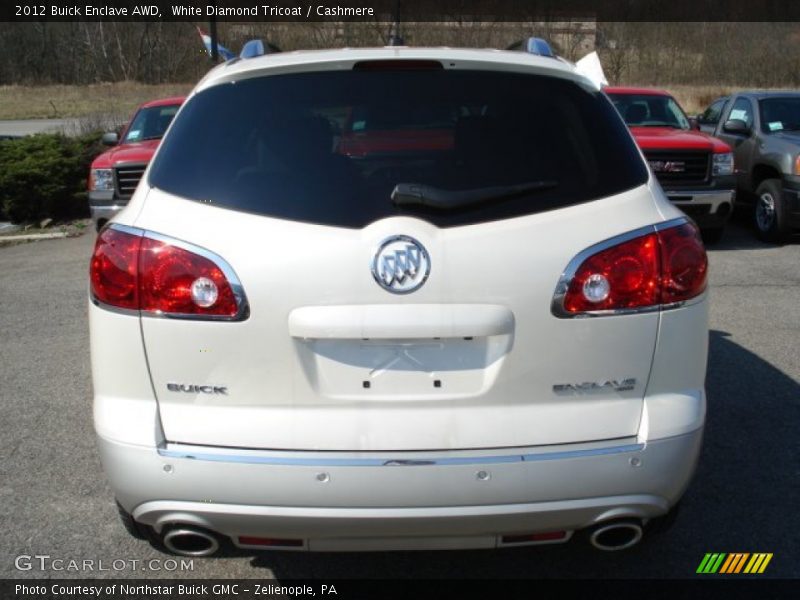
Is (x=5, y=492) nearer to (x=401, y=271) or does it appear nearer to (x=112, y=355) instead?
(x=112, y=355)

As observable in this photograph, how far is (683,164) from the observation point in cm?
946

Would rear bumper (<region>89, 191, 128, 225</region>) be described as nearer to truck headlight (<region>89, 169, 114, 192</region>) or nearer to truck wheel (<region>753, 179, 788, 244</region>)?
truck headlight (<region>89, 169, 114, 192</region>)

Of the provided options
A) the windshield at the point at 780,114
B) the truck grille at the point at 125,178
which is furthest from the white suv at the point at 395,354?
the windshield at the point at 780,114

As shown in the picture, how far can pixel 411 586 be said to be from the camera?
3029mm

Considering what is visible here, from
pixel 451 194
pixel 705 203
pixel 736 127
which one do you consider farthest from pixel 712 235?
pixel 451 194

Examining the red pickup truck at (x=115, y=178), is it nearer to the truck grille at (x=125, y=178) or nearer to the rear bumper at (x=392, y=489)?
the truck grille at (x=125, y=178)

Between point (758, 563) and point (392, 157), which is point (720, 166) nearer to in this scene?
point (758, 563)

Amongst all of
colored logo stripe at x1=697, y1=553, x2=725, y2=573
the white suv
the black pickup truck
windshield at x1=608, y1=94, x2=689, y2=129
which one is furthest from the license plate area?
windshield at x1=608, y1=94, x2=689, y2=129

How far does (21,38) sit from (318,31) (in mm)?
36968

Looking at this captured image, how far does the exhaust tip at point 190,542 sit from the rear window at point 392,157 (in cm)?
100

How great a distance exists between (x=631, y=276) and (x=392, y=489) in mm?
940

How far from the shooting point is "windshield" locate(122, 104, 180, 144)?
36.2ft

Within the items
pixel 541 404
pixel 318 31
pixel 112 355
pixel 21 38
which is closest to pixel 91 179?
pixel 112 355

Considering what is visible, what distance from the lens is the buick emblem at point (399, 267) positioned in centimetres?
229
